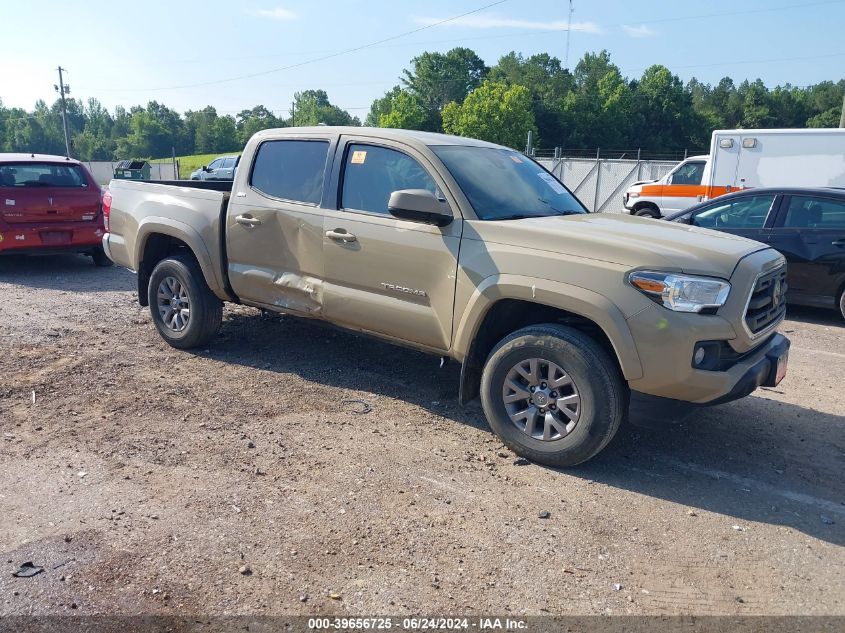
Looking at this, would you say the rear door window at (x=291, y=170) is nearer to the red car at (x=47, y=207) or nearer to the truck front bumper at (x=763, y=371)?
the truck front bumper at (x=763, y=371)

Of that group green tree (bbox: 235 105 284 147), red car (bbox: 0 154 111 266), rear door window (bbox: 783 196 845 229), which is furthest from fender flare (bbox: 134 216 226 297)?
green tree (bbox: 235 105 284 147)

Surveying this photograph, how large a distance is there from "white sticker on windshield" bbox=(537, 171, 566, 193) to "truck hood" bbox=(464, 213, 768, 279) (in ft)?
2.50

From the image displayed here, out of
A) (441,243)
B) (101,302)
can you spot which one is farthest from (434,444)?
(101,302)

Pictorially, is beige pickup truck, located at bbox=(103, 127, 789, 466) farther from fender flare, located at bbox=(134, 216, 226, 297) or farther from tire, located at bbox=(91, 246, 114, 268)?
tire, located at bbox=(91, 246, 114, 268)

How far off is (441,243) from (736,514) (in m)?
2.33

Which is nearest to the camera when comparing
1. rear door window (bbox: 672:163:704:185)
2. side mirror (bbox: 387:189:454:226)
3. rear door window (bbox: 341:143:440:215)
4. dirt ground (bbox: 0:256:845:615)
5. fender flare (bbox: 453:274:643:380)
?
dirt ground (bbox: 0:256:845:615)

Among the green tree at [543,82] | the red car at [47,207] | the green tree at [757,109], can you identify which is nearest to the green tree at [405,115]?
the green tree at [543,82]

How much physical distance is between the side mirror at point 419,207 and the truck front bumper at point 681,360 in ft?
4.52

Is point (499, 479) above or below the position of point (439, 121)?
below

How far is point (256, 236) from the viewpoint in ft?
18.1

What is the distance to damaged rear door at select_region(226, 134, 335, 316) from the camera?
5223mm

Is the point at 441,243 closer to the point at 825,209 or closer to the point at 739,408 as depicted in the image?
the point at 739,408

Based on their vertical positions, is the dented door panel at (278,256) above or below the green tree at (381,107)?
below

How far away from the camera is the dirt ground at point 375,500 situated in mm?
2990
